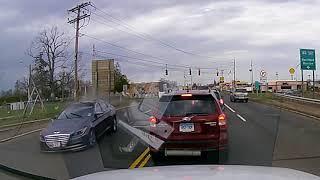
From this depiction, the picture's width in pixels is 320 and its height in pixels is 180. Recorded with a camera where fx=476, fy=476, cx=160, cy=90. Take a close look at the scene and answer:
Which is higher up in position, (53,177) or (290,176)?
(290,176)

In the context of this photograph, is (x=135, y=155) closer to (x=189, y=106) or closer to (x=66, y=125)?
(x=189, y=106)

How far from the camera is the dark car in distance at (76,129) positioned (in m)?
14.4

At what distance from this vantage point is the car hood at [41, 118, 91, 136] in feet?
48.2

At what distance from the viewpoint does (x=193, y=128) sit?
1120 cm

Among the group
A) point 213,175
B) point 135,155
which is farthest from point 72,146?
point 213,175

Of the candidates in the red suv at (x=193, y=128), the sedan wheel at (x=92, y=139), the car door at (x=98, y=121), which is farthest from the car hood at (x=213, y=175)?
the car door at (x=98, y=121)

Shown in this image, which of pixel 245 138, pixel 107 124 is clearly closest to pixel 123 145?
pixel 107 124

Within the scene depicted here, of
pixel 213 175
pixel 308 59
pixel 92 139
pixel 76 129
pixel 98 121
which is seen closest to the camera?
pixel 213 175

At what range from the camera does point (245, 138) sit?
53.2 feet

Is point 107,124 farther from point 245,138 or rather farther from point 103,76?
point 103,76

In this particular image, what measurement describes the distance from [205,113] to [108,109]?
8104 mm

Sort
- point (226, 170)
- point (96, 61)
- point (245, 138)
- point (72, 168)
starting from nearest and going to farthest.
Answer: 1. point (226, 170)
2. point (72, 168)
3. point (245, 138)
4. point (96, 61)

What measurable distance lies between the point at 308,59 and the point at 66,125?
30.4 meters

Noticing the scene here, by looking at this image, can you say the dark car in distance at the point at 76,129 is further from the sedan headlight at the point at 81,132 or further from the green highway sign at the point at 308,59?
the green highway sign at the point at 308,59
